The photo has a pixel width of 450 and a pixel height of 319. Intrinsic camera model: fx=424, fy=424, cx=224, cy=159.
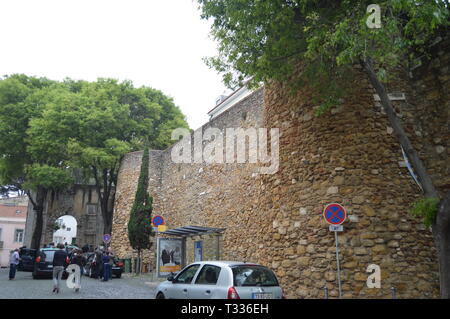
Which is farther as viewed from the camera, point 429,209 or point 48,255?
→ point 48,255

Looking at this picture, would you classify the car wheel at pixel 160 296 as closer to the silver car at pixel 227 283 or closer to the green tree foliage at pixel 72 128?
the silver car at pixel 227 283

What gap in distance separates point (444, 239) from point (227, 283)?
3.82 m

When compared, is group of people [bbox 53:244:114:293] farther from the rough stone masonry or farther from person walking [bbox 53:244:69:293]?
the rough stone masonry

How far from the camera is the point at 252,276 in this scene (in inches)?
287

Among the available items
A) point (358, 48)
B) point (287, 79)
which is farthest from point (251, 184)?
point (358, 48)

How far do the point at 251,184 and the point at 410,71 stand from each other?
671 cm

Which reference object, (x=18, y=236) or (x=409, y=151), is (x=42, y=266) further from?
(x=18, y=236)

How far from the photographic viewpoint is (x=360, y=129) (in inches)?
386

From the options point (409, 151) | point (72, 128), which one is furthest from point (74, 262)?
point (72, 128)

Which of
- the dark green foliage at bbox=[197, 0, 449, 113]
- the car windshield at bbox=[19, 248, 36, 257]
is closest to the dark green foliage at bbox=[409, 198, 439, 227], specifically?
the dark green foliage at bbox=[197, 0, 449, 113]

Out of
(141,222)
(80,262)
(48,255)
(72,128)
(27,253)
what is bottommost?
(80,262)

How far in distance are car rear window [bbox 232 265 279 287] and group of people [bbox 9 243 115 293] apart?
789cm

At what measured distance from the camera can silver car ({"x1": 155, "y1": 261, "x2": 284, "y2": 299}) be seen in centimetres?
689
